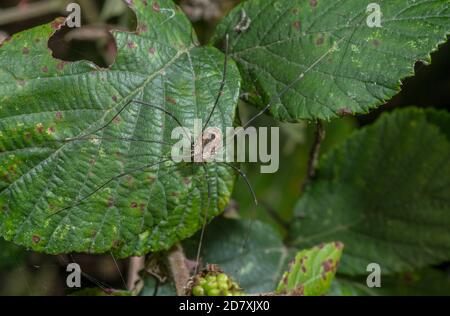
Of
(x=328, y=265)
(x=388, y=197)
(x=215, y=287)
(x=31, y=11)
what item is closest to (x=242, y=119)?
(x=388, y=197)

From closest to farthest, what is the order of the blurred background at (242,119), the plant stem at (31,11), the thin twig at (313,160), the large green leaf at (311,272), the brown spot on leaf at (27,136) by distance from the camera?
the brown spot on leaf at (27,136) < the large green leaf at (311,272) < the blurred background at (242,119) < the thin twig at (313,160) < the plant stem at (31,11)

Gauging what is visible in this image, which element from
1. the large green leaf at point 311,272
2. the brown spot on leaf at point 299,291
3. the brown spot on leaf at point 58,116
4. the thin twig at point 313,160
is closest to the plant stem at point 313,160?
the thin twig at point 313,160

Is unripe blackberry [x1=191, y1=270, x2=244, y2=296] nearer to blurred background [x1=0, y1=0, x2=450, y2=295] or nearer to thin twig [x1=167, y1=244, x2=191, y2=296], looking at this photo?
thin twig [x1=167, y1=244, x2=191, y2=296]

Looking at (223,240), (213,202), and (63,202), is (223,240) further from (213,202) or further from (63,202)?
(63,202)

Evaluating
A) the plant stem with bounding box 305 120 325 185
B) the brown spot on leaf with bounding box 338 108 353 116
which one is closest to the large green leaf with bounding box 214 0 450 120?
the brown spot on leaf with bounding box 338 108 353 116

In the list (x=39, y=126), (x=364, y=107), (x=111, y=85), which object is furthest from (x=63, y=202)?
(x=364, y=107)

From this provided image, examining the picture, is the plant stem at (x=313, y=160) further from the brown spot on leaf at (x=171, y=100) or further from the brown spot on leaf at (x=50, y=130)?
the brown spot on leaf at (x=50, y=130)

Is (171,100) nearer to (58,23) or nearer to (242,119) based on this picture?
(58,23)
